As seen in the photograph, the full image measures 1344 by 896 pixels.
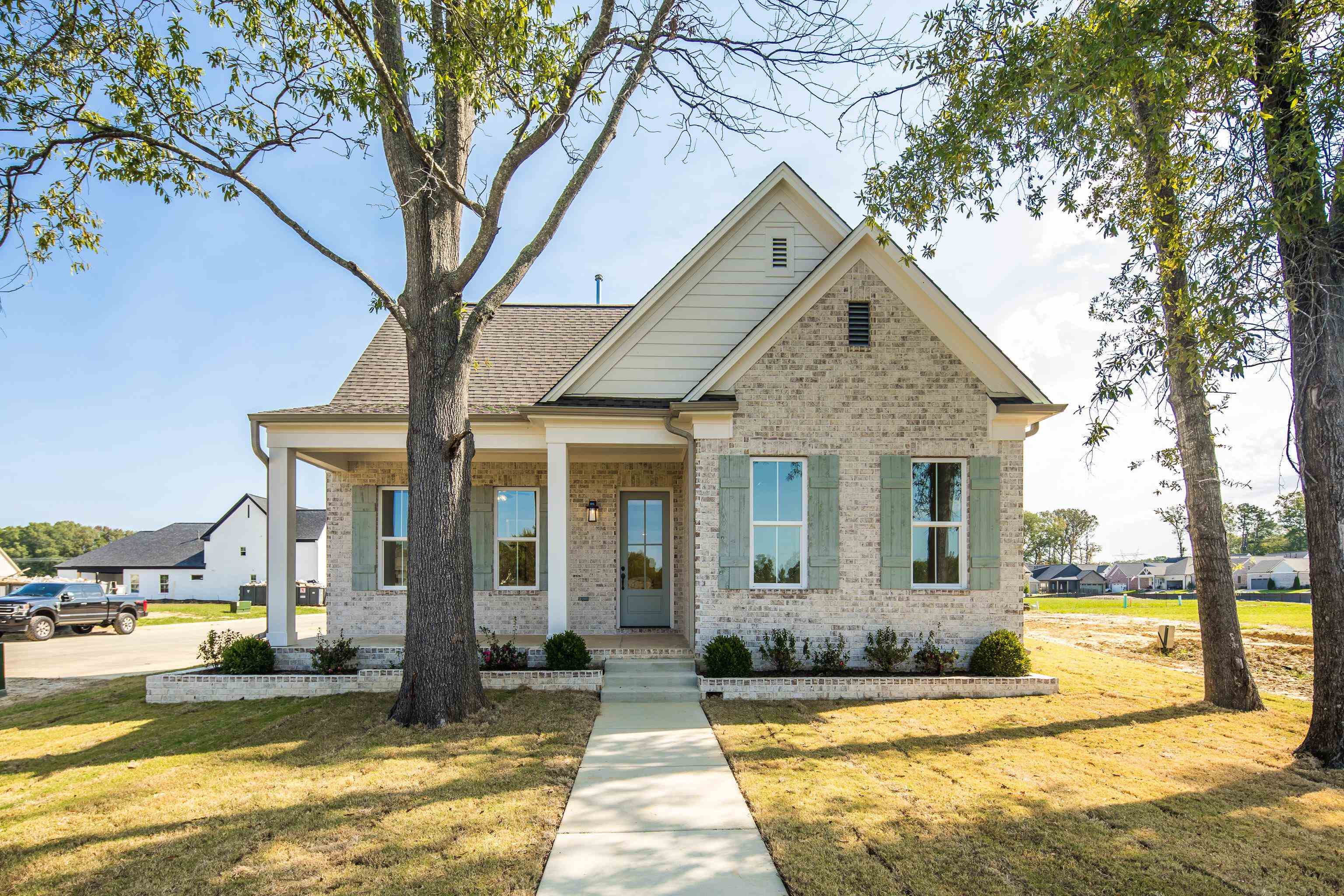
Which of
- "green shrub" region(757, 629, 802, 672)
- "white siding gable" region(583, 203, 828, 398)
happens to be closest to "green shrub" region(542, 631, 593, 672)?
"green shrub" region(757, 629, 802, 672)

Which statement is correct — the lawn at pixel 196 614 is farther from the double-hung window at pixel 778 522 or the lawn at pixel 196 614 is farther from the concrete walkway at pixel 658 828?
the concrete walkway at pixel 658 828

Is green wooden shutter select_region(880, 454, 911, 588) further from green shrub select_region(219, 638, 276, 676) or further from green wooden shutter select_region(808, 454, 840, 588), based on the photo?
green shrub select_region(219, 638, 276, 676)

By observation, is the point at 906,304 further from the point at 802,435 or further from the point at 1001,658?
the point at 1001,658

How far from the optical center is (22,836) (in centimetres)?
440

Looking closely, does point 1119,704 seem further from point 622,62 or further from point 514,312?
point 514,312

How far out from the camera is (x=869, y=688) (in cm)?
832

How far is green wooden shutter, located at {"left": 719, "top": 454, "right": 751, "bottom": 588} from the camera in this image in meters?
8.98

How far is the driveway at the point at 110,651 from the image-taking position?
37.8ft

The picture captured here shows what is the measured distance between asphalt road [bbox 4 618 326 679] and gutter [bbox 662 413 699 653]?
766cm

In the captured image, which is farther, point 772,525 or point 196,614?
point 196,614

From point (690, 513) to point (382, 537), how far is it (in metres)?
5.46

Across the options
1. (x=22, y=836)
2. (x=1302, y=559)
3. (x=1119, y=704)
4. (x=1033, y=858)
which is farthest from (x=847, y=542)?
(x=1302, y=559)

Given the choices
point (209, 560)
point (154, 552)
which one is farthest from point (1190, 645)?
point (154, 552)

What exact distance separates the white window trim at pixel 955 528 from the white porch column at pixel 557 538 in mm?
4716
